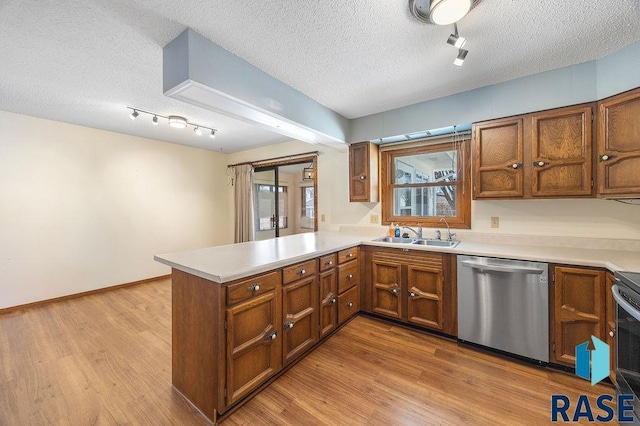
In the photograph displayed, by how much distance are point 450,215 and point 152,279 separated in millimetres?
4878

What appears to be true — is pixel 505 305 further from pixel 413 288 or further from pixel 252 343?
pixel 252 343

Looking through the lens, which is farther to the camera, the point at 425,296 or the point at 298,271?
the point at 425,296

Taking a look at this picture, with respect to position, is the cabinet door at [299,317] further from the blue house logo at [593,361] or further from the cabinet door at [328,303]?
the blue house logo at [593,361]

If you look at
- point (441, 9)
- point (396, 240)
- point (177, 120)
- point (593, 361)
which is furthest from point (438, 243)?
point (177, 120)

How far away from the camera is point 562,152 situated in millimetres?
2033

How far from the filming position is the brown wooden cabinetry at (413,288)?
7.56 feet

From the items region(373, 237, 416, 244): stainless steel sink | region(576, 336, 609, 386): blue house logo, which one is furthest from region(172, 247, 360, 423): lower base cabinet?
region(576, 336, 609, 386): blue house logo

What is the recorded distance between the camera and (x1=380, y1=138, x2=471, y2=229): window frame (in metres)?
2.74

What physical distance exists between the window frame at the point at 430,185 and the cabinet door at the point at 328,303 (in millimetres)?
1288

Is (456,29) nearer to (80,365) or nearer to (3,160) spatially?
(80,365)

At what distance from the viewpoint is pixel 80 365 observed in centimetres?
201

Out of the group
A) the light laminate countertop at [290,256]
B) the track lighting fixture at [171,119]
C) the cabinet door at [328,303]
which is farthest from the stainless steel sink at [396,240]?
the track lighting fixture at [171,119]

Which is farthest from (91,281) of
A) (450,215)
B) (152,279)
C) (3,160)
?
(450,215)

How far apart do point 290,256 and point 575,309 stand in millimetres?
2148
